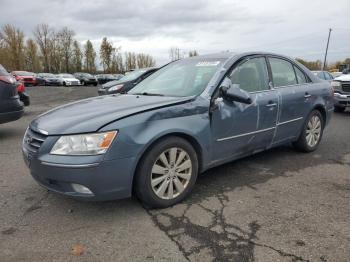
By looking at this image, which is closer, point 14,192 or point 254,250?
point 254,250

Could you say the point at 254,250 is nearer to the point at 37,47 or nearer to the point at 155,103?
the point at 155,103

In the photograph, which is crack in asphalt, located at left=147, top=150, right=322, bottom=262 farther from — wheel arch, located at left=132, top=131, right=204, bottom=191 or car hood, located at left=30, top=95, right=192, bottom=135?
car hood, located at left=30, top=95, right=192, bottom=135

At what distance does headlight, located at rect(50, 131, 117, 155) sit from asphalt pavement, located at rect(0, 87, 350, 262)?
683mm

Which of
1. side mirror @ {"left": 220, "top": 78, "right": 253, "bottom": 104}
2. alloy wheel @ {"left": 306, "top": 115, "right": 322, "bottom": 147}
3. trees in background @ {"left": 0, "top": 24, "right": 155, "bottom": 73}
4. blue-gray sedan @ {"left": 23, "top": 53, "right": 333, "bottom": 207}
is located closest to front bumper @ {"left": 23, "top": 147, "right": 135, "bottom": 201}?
blue-gray sedan @ {"left": 23, "top": 53, "right": 333, "bottom": 207}

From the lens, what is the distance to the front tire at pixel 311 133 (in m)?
5.28

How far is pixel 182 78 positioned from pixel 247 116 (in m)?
0.92

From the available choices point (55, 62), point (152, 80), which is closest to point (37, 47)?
point (55, 62)

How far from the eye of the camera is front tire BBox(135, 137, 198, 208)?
3195 mm

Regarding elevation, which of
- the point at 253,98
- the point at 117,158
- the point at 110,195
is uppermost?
the point at 253,98

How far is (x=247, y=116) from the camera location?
4.09 meters

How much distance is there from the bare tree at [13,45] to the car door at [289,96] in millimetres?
64943

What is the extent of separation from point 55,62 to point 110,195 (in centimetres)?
7047

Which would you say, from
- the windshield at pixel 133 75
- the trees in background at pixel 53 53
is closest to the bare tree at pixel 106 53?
the trees in background at pixel 53 53

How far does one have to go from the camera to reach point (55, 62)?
6819cm
